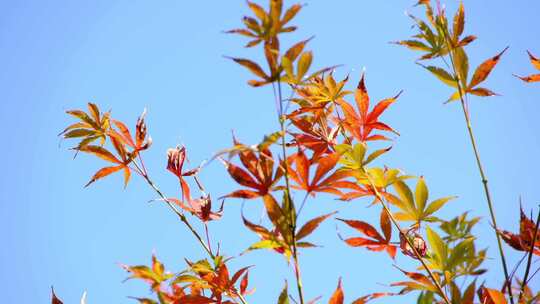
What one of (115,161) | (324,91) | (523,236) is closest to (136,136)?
(115,161)

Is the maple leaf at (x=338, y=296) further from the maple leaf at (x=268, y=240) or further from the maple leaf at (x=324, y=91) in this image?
the maple leaf at (x=324, y=91)

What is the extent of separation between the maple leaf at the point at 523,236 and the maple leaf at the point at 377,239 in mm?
214

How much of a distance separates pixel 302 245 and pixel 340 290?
0.14 metres

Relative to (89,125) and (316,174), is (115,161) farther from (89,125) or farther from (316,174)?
(316,174)

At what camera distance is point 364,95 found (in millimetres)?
1116

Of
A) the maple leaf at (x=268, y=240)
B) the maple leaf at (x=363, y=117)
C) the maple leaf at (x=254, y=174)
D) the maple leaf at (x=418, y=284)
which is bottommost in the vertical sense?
the maple leaf at (x=418, y=284)

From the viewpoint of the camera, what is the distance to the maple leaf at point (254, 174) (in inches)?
29.8

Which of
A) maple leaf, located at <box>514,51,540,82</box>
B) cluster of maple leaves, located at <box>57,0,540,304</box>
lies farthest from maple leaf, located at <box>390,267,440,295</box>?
maple leaf, located at <box>514,51,540,82</box>

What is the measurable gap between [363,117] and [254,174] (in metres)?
0.47

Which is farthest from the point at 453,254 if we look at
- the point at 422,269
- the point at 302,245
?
the point at 302,245

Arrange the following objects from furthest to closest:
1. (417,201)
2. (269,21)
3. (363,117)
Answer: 1. (363,117)
2. (417,201)
3. (269,21)

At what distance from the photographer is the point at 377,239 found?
0.99m

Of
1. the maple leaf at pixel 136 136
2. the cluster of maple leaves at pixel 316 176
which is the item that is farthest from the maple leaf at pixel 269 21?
the maple leaf at pixel 136 136

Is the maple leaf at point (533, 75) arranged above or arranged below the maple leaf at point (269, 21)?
below
